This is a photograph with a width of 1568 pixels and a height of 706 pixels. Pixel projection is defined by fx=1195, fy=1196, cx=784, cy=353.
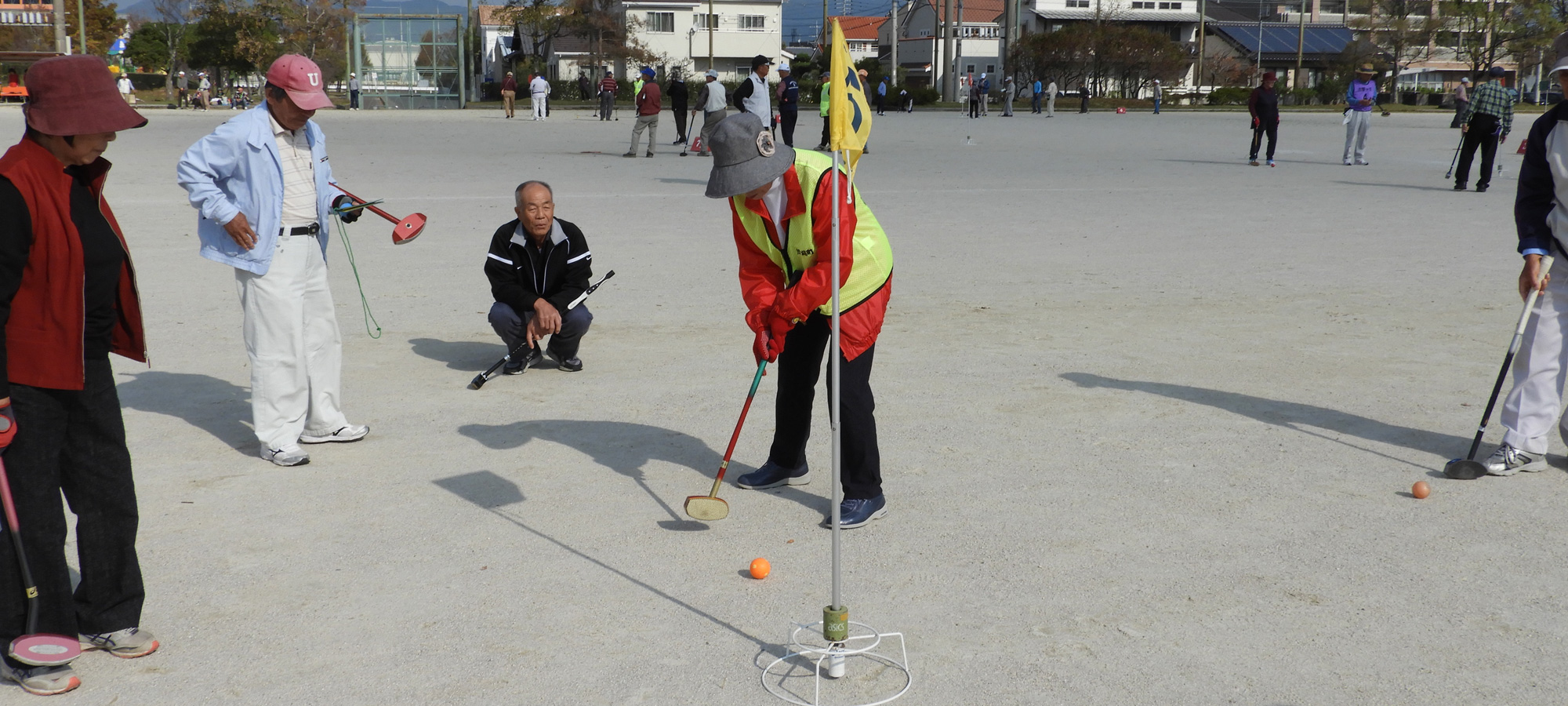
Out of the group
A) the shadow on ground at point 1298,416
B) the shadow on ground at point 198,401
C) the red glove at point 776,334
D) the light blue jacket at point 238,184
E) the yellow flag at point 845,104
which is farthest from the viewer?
the shadow on ground at point 198,401

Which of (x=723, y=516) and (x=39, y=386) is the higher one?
(x=39, y=386)

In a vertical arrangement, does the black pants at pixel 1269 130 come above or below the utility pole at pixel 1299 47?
below

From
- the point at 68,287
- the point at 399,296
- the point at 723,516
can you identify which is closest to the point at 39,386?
the point at 68,287

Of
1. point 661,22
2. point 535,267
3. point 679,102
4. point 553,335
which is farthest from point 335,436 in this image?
point 661,22

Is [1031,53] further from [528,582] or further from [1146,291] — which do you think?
[528,582]

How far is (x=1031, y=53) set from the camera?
71.3 metres

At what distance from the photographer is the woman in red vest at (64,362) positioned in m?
3.00

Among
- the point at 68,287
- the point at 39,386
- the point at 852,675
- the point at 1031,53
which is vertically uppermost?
the point at 1031,53

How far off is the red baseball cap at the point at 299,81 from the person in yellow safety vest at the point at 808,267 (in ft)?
5.97

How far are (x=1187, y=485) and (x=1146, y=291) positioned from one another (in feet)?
14.4

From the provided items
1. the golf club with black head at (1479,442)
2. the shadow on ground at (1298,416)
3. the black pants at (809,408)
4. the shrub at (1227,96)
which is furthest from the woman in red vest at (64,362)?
the shrub at (1227,96)

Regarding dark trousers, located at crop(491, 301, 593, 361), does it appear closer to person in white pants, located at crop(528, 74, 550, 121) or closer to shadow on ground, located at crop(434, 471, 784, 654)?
shadow on ground, located at crop(434, 471, 784, 654)

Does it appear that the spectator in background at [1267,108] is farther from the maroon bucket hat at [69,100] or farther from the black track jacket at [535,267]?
the maroon bucket hat at [69,100]

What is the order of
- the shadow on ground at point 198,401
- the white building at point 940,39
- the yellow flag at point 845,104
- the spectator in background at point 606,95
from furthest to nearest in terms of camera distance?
the white building at point 940,39 → the spectator in background at point 606,95 → the shadow on ground at point 198,401 → the yellow flag at point 845,104
